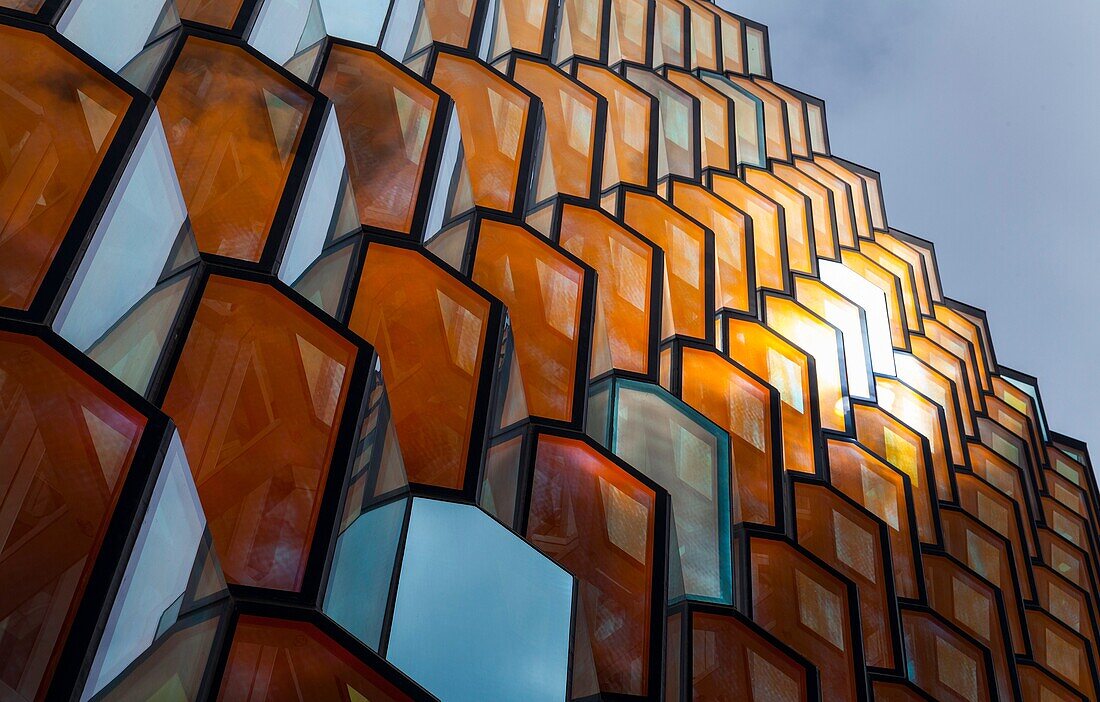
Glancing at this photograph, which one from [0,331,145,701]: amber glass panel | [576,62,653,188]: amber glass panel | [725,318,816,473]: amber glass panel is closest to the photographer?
[0,331,145,701]: amber glass panel

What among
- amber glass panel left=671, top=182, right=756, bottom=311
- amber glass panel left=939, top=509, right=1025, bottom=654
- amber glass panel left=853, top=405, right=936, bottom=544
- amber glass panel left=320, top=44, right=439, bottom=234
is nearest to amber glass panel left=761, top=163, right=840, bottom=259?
amber glass panel left=671, top=182, right=756, bottom=311

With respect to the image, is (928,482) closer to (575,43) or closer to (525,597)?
(575,43)

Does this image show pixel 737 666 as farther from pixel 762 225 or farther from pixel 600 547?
pixel 762 225

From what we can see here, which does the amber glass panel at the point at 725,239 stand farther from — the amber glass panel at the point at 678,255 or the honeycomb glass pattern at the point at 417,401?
the amber glass panel at the point at 678,255

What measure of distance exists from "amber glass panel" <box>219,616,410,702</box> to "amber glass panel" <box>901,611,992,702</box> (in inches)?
173

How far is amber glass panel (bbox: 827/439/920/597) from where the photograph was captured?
595cm

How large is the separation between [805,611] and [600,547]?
1.71 meters

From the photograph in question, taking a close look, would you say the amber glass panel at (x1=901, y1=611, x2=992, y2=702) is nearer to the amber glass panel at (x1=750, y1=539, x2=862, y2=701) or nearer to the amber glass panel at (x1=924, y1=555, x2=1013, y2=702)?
the amber glass panel at (x1=924, y1=555, x2=1013, y2=702)

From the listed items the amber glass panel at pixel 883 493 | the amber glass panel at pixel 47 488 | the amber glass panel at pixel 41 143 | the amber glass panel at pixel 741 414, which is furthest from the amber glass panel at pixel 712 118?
the amber glass panel at pixel 47 488

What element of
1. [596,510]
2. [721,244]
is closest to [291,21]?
[596,510]

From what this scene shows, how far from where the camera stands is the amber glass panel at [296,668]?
6.28 ft

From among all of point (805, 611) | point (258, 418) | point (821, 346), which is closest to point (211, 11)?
point (258, 418)

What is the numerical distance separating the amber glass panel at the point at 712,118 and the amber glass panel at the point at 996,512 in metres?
3.22

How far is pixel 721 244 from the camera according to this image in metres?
6.41
